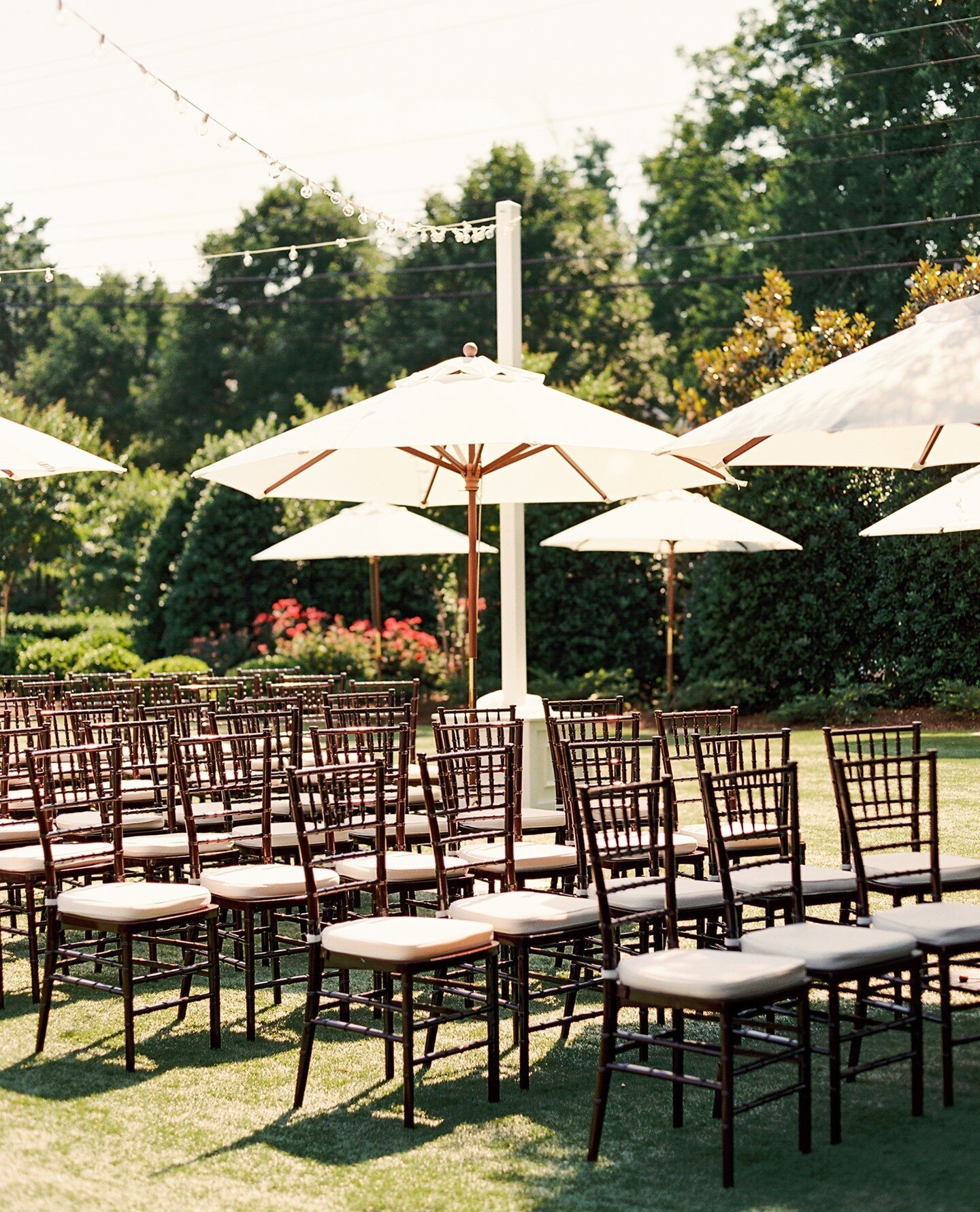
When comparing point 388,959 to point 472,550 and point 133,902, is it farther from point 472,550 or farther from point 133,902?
point 472,550

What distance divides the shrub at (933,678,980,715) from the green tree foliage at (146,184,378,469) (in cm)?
2791

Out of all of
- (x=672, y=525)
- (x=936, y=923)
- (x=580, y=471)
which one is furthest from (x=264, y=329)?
A: (x=936, y=923)

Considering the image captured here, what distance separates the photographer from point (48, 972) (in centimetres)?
545

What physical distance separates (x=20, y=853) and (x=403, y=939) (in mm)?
2473

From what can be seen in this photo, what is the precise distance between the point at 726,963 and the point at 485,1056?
1439mm

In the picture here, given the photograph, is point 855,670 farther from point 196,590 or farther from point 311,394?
point 311,394

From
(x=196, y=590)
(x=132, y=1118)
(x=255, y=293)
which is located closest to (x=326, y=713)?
(x=132, y=1118)

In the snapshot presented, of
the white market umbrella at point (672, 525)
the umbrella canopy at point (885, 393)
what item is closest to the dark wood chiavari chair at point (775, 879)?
the umbrella canopy at point (885, 393)

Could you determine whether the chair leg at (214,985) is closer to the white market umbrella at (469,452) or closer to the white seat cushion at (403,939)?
the white seat cushion at (403,939)

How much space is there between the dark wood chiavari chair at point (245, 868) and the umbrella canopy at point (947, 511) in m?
4.05

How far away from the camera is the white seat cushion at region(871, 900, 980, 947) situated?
186 inches

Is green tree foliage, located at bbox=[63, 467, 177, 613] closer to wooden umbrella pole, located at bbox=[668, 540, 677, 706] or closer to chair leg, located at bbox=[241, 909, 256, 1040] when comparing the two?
wooden umbrella pole, located at bbox=[668, 540, 677, 706]

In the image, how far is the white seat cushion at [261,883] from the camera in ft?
18.1

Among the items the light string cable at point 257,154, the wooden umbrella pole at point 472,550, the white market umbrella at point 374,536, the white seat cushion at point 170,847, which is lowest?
the white seat cushion at point 170,847
